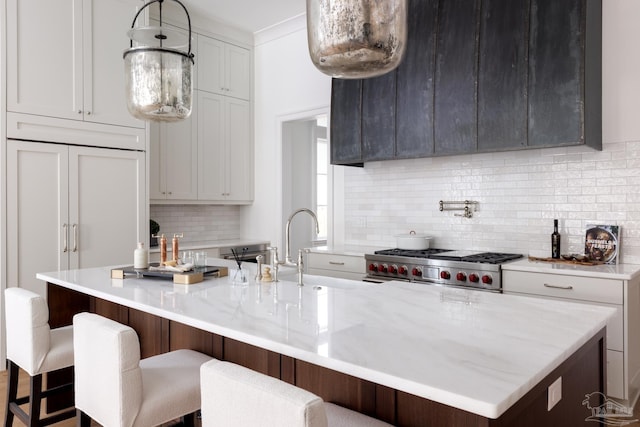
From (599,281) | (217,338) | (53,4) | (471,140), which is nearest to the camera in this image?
(217,338)

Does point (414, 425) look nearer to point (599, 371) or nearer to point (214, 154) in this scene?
point (599, 371)

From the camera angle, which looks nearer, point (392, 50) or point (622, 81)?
point (392, 50)

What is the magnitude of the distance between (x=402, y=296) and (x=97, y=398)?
128 centimetres

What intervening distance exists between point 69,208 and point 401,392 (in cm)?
360

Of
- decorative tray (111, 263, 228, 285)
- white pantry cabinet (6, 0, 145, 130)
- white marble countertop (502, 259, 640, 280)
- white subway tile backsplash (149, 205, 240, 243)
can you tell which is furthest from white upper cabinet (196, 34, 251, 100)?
white marble countertop (502, 259, 640, 280)

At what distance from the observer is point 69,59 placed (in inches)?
161

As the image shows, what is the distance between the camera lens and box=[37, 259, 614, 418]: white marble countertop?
1164mm

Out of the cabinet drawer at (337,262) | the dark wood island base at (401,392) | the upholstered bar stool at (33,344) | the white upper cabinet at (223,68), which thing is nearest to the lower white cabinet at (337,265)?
the cabinet drawer at (337,262)

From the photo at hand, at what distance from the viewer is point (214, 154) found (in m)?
5.68

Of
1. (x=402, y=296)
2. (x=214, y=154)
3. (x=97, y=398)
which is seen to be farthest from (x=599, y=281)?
(x=214, y=154)

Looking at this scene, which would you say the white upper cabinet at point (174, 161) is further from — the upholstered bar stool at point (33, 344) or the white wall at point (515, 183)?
the upholstered bar stool at point (33, 344)

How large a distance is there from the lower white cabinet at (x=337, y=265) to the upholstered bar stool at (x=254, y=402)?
2974 millimetres

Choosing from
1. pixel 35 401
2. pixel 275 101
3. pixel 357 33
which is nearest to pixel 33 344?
pixel 35 401

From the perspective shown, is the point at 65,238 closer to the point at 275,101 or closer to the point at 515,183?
the point at 275,101
